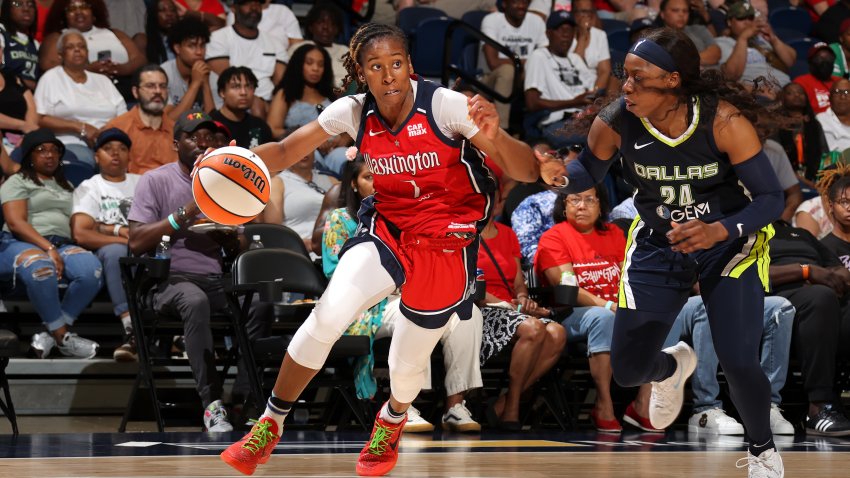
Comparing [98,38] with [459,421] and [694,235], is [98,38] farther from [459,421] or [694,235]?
[694,235]

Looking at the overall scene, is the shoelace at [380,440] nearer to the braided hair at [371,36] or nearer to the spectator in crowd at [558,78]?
the braided hair at [371,36]

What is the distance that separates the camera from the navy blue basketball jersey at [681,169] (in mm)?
3781

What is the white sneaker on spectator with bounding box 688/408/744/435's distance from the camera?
6.04 m

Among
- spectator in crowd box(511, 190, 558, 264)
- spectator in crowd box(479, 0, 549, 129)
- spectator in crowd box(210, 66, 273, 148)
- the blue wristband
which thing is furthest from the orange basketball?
spectator in crowd box(479, 0, 549, 129)

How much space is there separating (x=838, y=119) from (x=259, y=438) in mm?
7138

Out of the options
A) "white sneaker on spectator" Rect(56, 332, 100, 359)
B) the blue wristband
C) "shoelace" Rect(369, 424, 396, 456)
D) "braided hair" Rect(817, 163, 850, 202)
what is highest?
the blue wristband

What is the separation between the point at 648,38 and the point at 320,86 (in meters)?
4.70

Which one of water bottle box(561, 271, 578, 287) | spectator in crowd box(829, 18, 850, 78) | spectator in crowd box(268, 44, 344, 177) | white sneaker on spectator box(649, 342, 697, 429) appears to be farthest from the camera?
spectator in crowd box(829, 18, 850, 78)

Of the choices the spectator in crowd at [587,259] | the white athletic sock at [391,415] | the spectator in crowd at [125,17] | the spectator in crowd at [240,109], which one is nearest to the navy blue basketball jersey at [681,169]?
the white athletic sock at [391,415]

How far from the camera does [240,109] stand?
7602 millimetres

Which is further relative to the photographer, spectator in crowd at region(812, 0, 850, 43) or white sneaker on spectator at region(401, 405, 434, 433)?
spectator in crowd at region(812, 0, 850, 43)

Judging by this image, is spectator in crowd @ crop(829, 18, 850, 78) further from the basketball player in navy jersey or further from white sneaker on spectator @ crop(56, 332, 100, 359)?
white sneaker on spectator @ crop(56, 332, 100, 359)

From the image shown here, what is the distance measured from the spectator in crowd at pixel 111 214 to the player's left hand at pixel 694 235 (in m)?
3.76

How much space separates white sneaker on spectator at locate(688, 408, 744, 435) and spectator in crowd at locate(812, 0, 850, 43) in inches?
246
